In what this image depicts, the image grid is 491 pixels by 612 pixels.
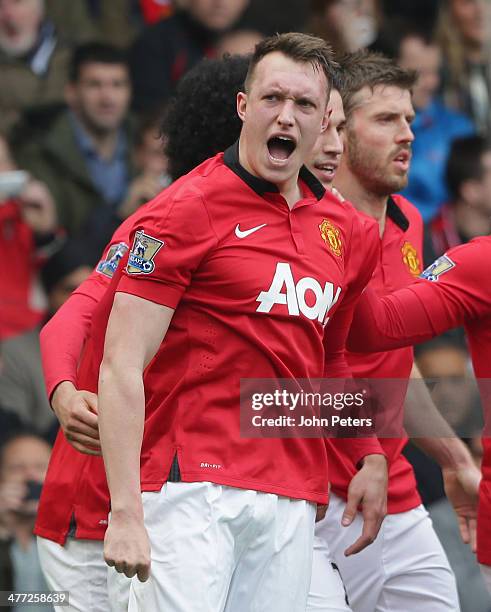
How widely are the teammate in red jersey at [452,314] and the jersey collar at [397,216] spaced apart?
78cm

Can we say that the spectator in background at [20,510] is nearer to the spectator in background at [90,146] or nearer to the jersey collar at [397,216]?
the spectator in background at [90,146]

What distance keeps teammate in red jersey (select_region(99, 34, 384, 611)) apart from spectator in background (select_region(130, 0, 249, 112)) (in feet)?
15.7

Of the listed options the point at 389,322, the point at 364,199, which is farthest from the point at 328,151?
the point at 389,322

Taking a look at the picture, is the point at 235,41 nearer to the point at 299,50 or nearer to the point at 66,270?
the point at 66,270

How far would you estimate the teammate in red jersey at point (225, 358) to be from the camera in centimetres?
388

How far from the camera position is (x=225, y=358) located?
4.03 meters

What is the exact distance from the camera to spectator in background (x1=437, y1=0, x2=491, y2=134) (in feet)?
33.8

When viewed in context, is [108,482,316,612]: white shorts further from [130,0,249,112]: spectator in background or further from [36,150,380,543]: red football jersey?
[130,0,249,112]: spectator in background

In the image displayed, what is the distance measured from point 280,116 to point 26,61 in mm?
4747

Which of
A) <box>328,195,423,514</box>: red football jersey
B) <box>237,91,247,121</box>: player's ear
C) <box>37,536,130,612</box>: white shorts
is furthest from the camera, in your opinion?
<box>328,195,423,514</box>: red football jersey

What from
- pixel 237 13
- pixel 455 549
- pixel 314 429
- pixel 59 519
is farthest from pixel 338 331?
pixel 237 13

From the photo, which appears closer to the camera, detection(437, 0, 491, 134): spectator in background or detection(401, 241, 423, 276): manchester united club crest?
detection(401, 241, 423, 276): manchester united club crest

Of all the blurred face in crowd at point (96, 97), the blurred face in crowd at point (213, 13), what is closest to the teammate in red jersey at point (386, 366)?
the blurred face in crowd at point (96, 97)

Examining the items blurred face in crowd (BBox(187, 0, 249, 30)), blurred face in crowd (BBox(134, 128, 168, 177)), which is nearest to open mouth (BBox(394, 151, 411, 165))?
blurred face in crowd (BBox(134, 128, 168, 177))
